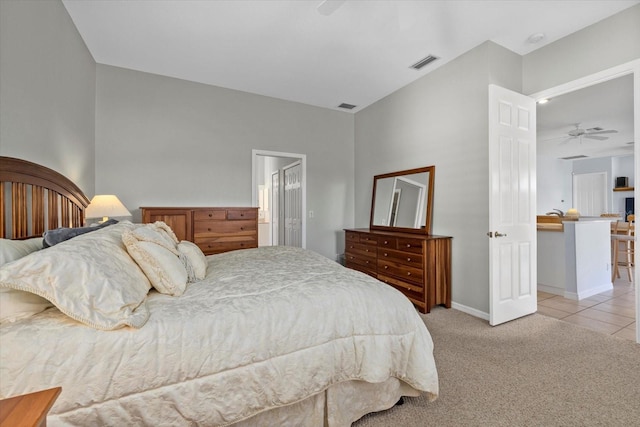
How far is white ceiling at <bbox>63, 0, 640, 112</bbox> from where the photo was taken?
2.49 m

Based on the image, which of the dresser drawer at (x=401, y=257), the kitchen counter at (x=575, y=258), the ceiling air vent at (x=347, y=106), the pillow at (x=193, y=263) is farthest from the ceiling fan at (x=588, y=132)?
the pillow at (x=193, y=263)

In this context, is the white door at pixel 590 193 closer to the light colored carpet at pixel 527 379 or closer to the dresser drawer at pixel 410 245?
the light colored carpet at pixel 527 379

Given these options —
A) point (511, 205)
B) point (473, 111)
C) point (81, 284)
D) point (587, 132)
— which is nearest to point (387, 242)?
point (511, 205)

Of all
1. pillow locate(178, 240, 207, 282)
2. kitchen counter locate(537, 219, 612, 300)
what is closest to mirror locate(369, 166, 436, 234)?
kitchen counter locate(537, 219, 612, 300)

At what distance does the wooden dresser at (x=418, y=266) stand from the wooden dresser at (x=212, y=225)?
5.70 feet

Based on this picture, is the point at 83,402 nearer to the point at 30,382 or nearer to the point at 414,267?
the point at 30,382

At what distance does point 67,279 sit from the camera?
1088 mm

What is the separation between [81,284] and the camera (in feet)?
3.63

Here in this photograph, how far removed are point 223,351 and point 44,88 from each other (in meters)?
2.32

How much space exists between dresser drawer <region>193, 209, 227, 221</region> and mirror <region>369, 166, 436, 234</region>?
229cm

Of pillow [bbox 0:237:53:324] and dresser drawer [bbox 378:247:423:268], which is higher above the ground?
pillow [bbox 0:237:53:324]

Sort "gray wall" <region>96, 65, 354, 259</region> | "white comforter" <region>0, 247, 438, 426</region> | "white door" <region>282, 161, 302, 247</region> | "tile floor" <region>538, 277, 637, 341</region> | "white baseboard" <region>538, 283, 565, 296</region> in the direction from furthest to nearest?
"white door" <region>282, 161, 302, 247</region>, "white baseboard" <region>538, 283, 565, 296</region>, "gray wall" <region>96, 65, 354, 259</region>, "tile floor" <region>538, 277, 637, 341</region>, "white comforter" <region>0, 247, 438, 426</region>

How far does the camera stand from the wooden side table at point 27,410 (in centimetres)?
68

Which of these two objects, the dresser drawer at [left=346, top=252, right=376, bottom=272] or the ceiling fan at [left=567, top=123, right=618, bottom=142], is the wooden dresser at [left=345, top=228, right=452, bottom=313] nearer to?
the dresser drawer at [left=346, top=252, right=376, bottom=272]
